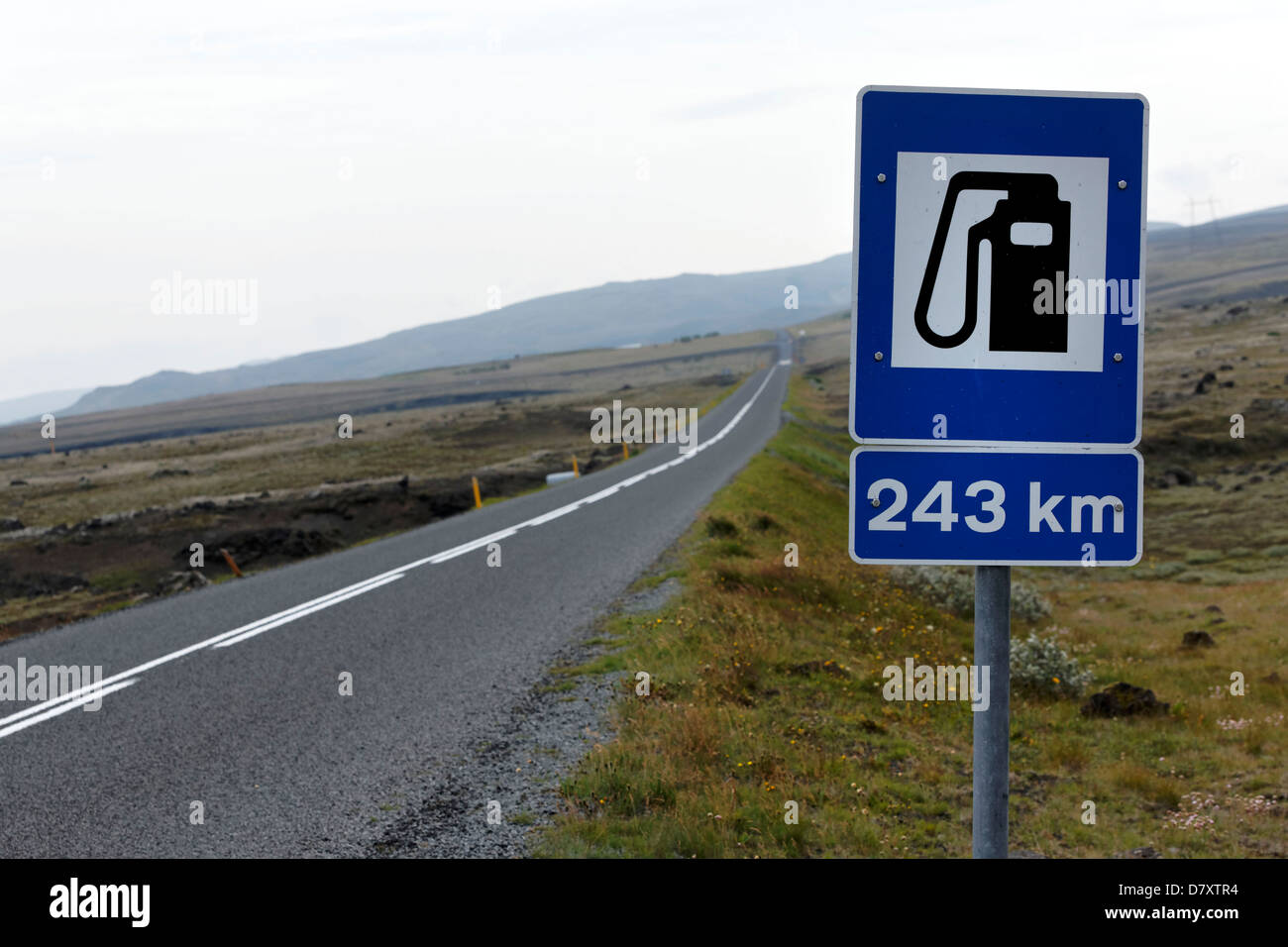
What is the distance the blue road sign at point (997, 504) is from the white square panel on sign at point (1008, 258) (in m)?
0.23

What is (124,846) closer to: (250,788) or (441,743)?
(250,788)

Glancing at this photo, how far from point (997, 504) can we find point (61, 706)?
8.26 m

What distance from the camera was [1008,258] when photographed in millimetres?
2385

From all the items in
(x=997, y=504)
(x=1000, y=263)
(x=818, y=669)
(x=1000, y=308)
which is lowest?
(x=818, y=669)

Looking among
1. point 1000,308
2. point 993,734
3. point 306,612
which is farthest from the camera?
point 306,612

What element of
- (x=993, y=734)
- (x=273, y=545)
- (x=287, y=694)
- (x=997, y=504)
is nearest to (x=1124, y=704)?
(x=287, y=694)

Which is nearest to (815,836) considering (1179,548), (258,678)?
(258,678)

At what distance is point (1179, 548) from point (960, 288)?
2772 cm

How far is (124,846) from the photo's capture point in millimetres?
5148

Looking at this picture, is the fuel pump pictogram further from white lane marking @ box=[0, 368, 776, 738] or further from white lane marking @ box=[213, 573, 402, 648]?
white lane marking @ box=[213, 573, 402, 648]

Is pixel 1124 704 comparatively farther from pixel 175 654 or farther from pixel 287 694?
pixel 175 654

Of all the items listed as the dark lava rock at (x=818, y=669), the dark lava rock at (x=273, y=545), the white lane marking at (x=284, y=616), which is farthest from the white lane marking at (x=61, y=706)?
the dark lava rock at (x=273, y=545)

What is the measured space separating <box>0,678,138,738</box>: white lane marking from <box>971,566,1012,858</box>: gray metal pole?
7633 mm

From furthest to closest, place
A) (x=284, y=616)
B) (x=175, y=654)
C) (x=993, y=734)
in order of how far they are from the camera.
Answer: (x=284, y=616)
(x=175, y=654)
(x=993, y=734)
